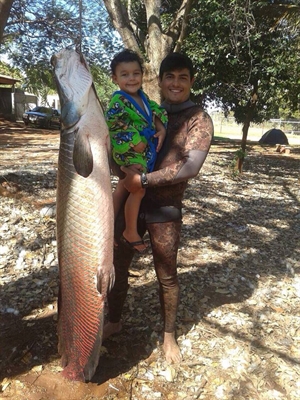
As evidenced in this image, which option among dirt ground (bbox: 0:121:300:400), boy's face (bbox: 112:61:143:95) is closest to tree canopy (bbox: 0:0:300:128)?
dirt ground (bbox: 0:121:300:400)

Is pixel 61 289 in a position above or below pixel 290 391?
above

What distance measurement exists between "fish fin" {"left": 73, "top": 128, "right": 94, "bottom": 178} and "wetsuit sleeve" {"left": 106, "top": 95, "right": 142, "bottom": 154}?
1.36 feet

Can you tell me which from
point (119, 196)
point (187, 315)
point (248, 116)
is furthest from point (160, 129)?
point (248, 116)

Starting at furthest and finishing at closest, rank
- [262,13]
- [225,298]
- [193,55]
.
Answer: [193,55], [262,13], [225,298]

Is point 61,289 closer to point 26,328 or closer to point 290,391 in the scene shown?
point 26,328

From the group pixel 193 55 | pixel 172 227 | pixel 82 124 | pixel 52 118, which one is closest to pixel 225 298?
pixel 172 227

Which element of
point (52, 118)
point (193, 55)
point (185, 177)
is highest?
point (193, 55)

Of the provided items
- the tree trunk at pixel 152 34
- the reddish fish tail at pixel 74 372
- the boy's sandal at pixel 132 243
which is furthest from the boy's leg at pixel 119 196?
the tree trunk at pixel 152 34

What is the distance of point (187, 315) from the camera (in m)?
3.61

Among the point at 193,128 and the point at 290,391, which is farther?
the point at 290,391

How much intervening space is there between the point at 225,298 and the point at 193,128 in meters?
2.20

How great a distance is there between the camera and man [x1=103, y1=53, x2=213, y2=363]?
2.34m

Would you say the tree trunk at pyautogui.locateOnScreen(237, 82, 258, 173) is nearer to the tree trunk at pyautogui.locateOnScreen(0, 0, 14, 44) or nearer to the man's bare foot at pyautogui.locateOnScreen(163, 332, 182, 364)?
the tree trunk at pyautogui.locateOnScreen(0, 0, 14, 44)

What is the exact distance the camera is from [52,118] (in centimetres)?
2492
